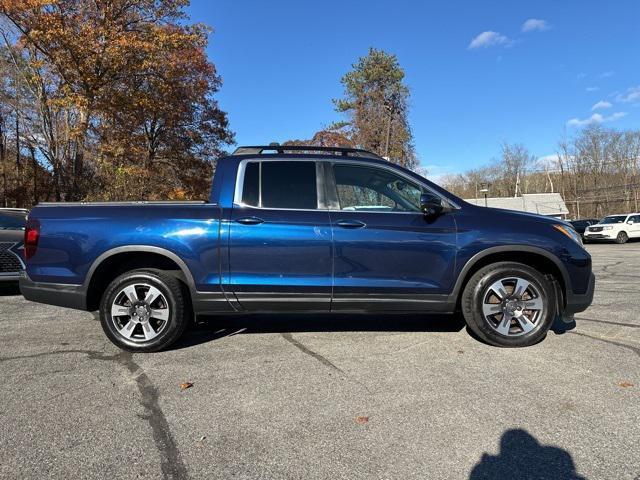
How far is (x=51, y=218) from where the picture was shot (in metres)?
4.60

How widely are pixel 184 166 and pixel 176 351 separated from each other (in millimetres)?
22369

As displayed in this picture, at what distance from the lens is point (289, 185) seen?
4684mm

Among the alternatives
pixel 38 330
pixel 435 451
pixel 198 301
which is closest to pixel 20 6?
pixel 38 330

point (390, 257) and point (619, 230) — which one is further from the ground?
point (390, 257)

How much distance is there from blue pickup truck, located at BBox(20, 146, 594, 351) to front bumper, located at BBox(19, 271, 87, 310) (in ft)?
0.04

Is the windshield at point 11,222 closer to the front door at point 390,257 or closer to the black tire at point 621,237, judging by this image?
the front door at point 390,257

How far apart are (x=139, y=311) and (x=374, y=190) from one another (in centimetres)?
257

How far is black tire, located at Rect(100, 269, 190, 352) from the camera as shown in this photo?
4.56m

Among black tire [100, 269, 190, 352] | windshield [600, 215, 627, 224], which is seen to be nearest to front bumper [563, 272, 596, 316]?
black tire [100, 269, 190, 352]

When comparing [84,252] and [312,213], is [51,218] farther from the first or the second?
[312,213]

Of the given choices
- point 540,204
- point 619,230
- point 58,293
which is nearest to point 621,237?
point 619,230

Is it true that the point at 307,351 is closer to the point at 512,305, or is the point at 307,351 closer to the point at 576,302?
the point at 512,305

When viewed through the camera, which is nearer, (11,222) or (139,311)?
(139,311)

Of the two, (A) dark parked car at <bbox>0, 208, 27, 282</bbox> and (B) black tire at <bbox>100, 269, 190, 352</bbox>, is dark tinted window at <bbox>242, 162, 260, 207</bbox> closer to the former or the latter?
(B) black tire at <bbox>100, 269, 190, 352</bbox>
